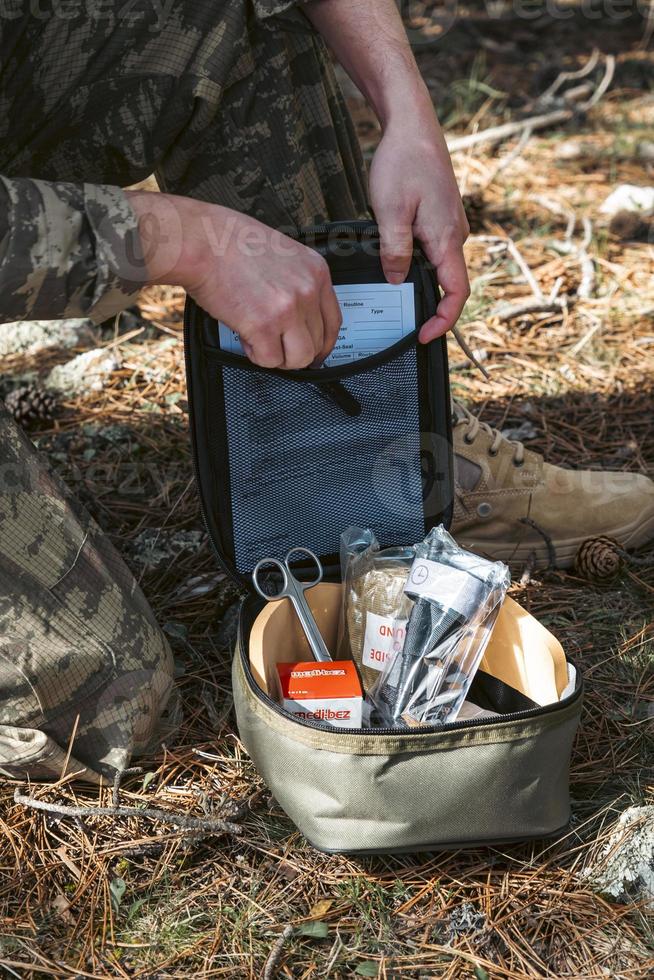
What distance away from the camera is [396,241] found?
1.45 meters

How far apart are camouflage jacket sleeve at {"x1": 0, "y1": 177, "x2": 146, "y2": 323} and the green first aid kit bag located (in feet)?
0.75

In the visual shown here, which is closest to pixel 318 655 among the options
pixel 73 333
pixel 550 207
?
pixel 73 333

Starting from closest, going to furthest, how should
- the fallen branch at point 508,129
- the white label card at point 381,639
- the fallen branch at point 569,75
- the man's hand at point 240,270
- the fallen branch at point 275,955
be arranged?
the fallen branch at point 275,955, the man's hand at point 240,270, the white label card at point 381,639, the fallen branch at point 508,129, the fallen branch at point 569,75

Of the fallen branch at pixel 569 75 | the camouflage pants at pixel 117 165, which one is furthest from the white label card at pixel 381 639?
the fallen branch at pixel 569 75

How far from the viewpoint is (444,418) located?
5.21 ft

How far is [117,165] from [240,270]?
1.92ft

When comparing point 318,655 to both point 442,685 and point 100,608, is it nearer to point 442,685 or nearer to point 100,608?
point 442,685

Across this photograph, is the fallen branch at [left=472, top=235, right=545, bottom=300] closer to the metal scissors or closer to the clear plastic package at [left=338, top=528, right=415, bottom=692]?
the clear plastic package at [left=338, top=528, right=415, bottom=692]

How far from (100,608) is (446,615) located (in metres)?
0.53

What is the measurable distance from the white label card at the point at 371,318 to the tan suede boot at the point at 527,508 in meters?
0.39

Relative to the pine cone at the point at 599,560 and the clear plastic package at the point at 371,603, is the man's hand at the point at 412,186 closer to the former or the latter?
the clear plastic package at the point at 371,603

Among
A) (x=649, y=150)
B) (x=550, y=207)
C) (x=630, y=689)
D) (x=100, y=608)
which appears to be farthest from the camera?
(x=649, y=150)

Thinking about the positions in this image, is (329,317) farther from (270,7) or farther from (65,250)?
(270,7)

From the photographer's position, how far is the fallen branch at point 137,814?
130cm
